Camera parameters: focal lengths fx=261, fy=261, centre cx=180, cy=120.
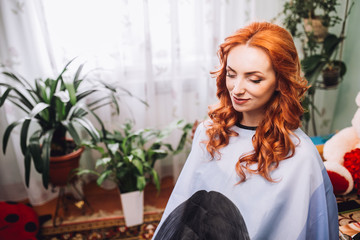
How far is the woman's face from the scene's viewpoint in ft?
2.39

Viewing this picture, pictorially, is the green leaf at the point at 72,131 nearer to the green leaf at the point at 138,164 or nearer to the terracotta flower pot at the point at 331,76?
the green leaf at the point at 138,164

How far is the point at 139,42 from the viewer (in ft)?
5.94

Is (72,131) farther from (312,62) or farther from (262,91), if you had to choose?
(312,62)

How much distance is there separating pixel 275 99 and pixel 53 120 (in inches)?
50.4

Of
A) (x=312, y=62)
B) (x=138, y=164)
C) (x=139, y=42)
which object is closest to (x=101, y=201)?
(x=138, y=164)

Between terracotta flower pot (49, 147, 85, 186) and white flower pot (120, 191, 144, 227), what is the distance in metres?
Answer: 0.36

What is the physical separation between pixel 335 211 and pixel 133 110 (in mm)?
1494

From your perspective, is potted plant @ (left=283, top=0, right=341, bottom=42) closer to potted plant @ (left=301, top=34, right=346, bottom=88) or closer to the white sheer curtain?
potted plant @ (left=301, top=34, right=346, bottom=88)

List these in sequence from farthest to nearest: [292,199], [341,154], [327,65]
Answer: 1. [327,65]
2. [341,154]
3. [292,199]

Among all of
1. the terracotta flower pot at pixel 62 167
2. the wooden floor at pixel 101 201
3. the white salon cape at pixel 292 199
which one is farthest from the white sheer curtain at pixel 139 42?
the white salon cape at pixel 292 199

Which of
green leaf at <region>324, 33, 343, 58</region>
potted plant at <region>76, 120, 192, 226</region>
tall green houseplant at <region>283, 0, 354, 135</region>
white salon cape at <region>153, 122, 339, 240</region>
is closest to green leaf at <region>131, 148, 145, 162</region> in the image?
potted plant at <region>76, 120, 192, 226</region>

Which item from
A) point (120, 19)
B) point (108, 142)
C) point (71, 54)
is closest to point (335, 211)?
point (108, 142)

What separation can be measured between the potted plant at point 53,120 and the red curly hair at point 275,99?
0.91 m

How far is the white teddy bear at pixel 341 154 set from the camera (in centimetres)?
112
